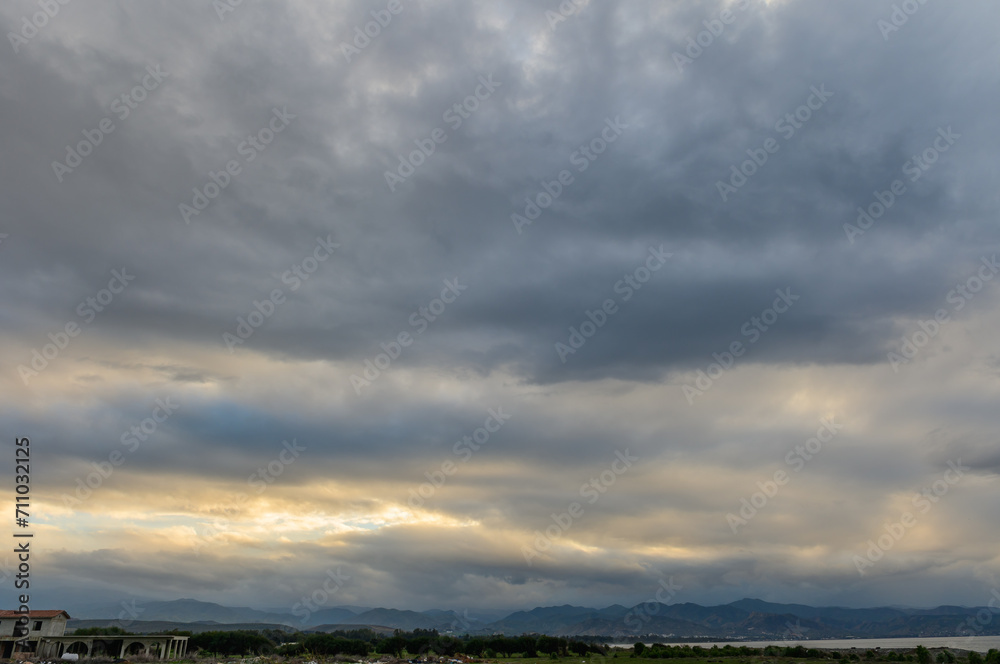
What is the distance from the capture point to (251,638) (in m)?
121

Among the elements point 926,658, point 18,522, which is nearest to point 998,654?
point 926,658

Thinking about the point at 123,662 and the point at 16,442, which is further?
the point at 123,662

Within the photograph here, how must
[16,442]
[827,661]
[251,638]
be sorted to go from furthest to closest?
1. [251,638]
2. [827,661]
3. [16,442]

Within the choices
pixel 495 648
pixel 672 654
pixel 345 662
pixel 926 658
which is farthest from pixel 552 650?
pixel 926 658

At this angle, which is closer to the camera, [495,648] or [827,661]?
[827,661]

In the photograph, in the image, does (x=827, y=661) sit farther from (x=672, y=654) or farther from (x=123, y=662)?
(x=123, y=662)

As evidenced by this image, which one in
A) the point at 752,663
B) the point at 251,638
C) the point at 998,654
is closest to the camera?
the point at 998,654

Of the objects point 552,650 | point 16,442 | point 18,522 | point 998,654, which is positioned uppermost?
point 16,442

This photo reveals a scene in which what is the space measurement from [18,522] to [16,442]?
6.54 metres

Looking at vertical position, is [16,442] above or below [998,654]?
above

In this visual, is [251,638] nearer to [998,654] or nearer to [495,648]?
[495,648]

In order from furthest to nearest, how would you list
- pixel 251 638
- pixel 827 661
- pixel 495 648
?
pixel 495 648
pixel 251 638
pixel 827 661

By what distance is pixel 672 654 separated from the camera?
100812mm

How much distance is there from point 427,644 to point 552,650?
82.6 ft
